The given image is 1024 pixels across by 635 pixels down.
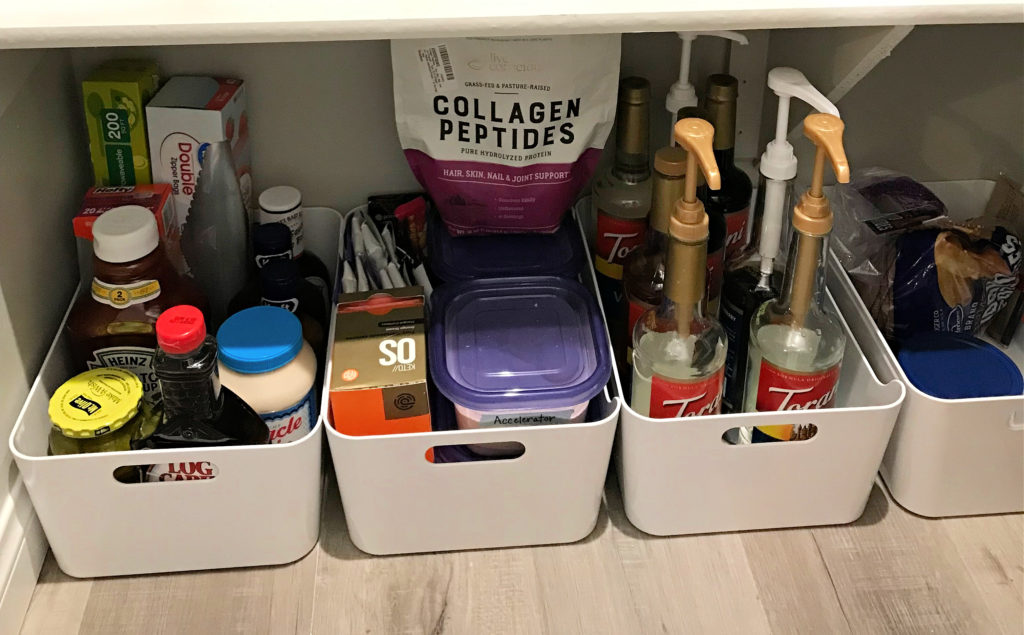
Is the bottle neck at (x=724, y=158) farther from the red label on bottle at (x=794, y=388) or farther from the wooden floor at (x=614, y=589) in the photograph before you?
the wooden floor at (x=614, y=589)

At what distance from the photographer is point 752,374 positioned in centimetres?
92

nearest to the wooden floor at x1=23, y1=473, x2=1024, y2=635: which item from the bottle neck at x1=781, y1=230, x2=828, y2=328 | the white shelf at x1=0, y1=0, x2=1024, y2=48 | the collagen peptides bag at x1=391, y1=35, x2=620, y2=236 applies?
the bottle neck at x1=781, y1=230, x2=828, y2=328

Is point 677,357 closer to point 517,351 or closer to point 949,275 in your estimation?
point 517,351

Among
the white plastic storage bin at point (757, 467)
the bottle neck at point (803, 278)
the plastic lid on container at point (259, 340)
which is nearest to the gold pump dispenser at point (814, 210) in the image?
the bottle neck at point (803, 278)

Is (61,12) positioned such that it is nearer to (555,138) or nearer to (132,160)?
(132,160)

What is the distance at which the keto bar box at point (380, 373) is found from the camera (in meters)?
0.85

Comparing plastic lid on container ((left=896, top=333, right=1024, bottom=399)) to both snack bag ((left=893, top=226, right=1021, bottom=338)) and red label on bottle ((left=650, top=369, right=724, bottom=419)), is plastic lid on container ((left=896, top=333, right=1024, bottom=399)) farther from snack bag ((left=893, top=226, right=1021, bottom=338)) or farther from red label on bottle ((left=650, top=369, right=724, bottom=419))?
red label on bottle ((left=650, top=369, right=724, bottom=419))

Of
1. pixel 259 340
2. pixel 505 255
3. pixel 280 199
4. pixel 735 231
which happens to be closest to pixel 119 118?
pixel 280 199

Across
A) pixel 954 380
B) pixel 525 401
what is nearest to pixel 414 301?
pixel 525 401

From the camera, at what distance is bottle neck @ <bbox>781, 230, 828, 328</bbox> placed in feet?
2.72

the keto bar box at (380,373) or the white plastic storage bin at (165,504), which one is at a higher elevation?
the keto bar box at (380,373)

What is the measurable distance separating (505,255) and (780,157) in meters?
0.30

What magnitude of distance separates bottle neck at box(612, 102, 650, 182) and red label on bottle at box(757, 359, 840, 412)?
24 cm

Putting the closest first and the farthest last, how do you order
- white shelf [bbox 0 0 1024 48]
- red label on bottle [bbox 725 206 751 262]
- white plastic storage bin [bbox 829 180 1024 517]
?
white shelf [bbox 0 0 1024 48], white plastic storage bin [bbox 829 180 1024 517], red label on bottle [bbox 725 206 751 262]
